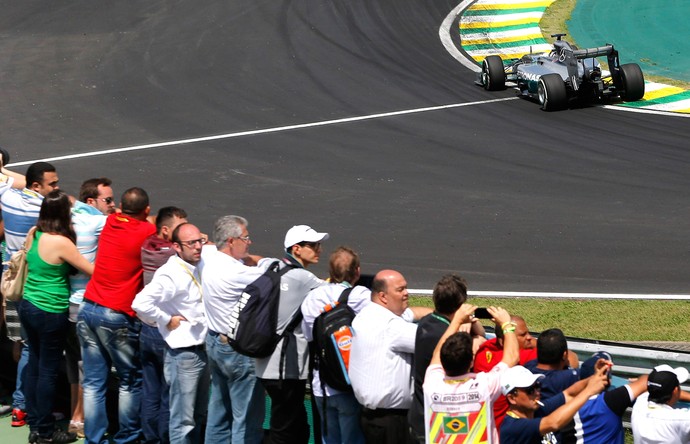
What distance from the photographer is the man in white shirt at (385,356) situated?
693 centimetres

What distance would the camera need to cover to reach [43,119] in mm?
21359

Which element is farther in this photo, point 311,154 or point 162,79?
point 162,79

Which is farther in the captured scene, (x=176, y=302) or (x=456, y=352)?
(x=176, y=302)

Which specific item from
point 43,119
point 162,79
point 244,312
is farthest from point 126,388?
point 162,79

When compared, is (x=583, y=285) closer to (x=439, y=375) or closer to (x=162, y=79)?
(x=439, y=375)

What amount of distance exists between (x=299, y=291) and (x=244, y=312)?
0.40 m

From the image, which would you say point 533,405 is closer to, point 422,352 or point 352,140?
point 422,352

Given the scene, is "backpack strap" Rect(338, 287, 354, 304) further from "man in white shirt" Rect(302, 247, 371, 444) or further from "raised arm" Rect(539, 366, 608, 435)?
"raised arm" Rect(539, 366, 608, 435)

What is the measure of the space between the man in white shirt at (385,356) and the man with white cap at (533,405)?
2.56 feet

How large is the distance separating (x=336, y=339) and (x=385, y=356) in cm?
43

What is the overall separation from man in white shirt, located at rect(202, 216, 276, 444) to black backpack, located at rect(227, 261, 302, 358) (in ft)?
0.75

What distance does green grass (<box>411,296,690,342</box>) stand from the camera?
11125 millimetres

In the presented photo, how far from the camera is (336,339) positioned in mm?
7234

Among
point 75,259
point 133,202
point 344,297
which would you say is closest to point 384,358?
point 344,297
